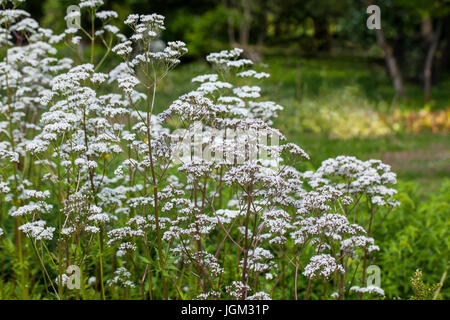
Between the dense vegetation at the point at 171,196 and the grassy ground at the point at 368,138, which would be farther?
the grassy ground at the point at 368,138

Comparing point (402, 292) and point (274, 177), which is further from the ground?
point (274, 177)

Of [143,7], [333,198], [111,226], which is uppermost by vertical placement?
[143,7]

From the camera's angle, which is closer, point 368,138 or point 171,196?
point 171,196

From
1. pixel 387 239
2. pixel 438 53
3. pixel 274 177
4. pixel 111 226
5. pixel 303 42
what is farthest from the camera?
pixel 303 42

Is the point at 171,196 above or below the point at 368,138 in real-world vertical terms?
below

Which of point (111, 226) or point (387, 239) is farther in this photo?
point (387, 239)

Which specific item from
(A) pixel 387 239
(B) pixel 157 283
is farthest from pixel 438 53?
(B) pixel 157 283

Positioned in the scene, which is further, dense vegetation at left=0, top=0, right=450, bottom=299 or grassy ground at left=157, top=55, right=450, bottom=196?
grassy ground at left=157, top=55, right=450, bottom=196
